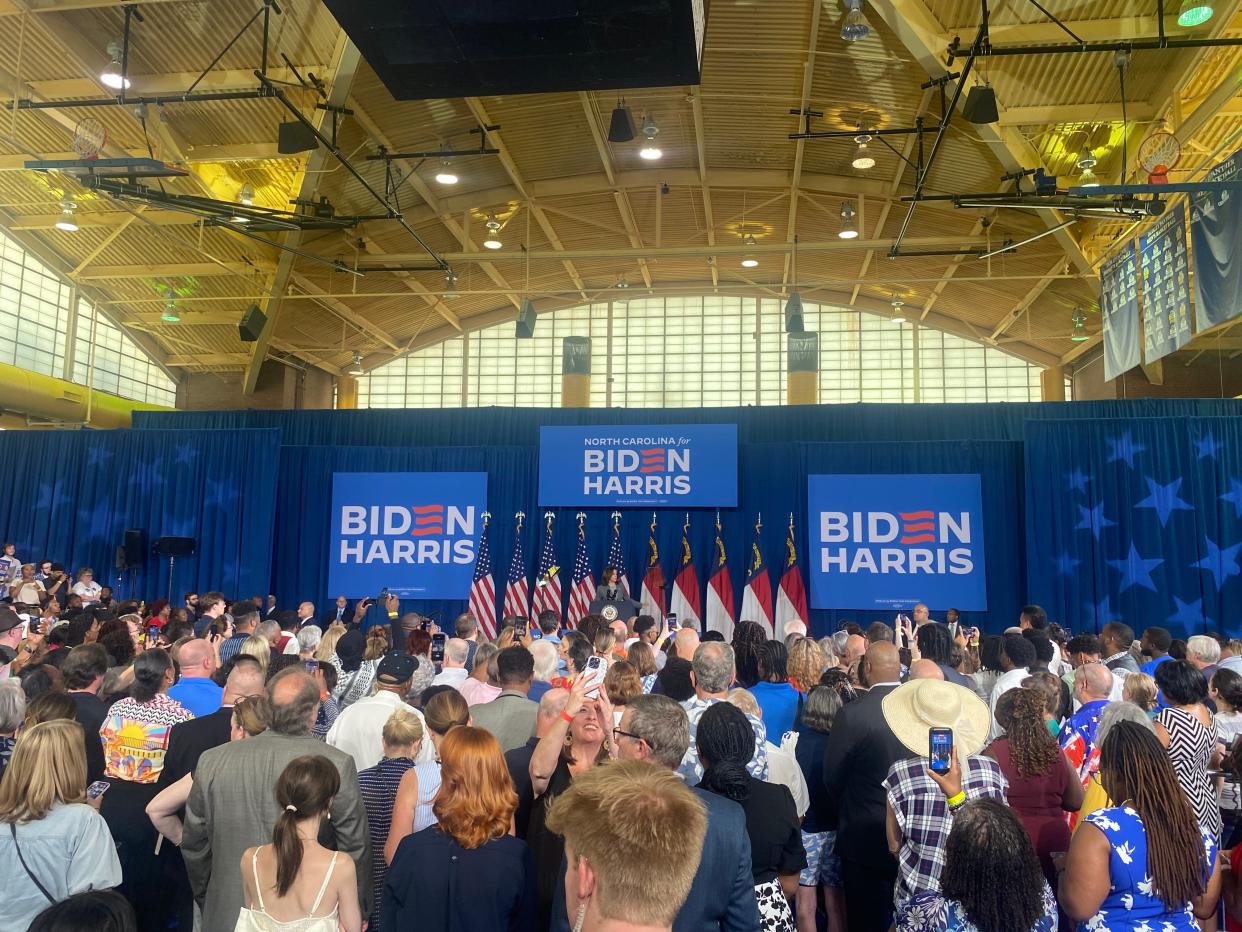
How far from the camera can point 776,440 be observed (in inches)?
545

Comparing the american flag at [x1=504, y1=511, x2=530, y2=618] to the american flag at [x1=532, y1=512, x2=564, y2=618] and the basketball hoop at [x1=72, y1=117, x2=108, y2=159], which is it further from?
the basketball hoop at [x1=72, y1=117, x2=108, y2=159]

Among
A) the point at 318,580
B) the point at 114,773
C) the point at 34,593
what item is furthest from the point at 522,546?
the point at 114,773

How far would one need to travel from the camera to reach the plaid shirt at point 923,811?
258 cm

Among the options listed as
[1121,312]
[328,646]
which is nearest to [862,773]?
[328,646]

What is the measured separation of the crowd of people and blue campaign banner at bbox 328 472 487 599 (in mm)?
9441

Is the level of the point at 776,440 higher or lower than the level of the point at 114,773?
higher

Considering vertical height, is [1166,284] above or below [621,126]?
below

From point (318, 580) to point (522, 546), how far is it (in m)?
3.40

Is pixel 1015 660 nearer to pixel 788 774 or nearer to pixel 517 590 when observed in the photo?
pixel 788 774

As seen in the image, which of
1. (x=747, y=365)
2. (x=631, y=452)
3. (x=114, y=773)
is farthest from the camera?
(x=747, y=365)

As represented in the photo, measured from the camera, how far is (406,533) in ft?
45.8

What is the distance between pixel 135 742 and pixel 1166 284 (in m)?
9.99

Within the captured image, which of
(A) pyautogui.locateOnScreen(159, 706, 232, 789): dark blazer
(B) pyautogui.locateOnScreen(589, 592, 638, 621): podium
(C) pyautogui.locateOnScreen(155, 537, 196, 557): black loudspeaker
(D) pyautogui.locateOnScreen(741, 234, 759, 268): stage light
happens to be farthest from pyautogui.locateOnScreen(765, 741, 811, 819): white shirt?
(D) pyautogui.locateOnScreen(741, 234, 759, 268): stage light

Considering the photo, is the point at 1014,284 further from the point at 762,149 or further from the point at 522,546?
the point at 522,546
